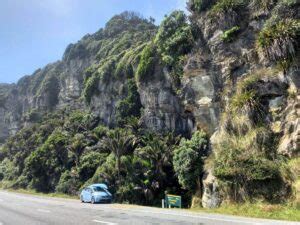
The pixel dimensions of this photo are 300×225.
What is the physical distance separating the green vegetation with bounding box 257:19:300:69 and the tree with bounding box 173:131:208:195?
1223 cm

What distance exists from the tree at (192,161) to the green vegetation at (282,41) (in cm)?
1223

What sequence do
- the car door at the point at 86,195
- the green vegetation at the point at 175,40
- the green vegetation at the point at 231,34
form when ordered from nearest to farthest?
the car door at the point at 86,195
the green vegetation at the point at 231,34
the green vegetation at the point at 175,40

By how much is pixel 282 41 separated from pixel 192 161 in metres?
14.7

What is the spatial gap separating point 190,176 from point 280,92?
40.8 feet

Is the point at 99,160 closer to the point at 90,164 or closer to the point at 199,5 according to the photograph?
the point at 90,164

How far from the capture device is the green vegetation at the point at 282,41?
27266 mm

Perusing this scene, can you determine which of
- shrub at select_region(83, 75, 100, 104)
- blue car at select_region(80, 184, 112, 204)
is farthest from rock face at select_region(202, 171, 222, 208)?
shrub at select_region(83, 75, 100, 104)

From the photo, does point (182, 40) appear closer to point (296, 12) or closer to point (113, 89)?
point (296, 12)

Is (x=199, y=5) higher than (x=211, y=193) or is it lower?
higher

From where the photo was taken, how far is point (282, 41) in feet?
89.5

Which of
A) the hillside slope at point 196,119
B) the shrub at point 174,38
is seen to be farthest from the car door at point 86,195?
the shrub at point 174,38

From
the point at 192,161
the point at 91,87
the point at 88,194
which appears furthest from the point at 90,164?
the point at 88,194

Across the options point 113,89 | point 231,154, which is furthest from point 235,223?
point 113,89

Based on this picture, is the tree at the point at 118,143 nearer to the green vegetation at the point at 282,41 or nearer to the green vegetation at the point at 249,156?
the green vegetation at the point at 249,156
